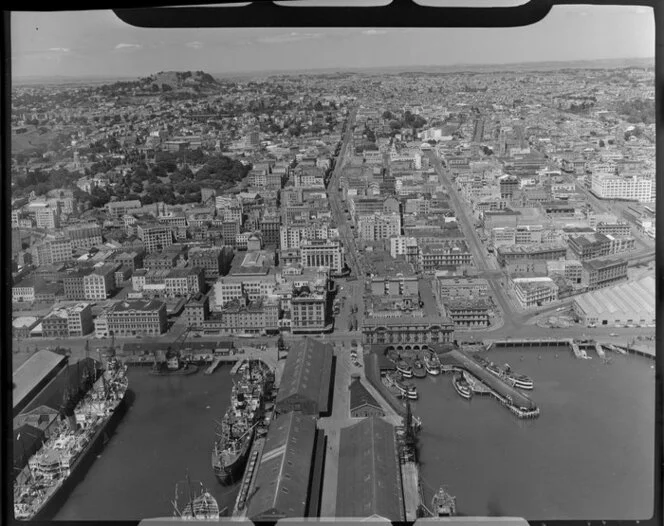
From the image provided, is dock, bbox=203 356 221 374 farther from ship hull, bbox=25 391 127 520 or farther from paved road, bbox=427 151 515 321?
paved road, bbox=427 151 515 321

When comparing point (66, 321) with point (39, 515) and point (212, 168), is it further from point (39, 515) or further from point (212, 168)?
point (39, 515)

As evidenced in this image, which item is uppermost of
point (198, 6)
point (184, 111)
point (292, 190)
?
point (198, 6)

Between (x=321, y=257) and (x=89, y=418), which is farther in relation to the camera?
(x=321, y=257)

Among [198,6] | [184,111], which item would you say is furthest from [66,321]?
[198,6]

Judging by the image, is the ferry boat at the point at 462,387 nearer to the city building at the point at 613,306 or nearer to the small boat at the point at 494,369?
the small boat at the point at 494,369

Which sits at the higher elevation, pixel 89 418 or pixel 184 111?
pixel 184 111

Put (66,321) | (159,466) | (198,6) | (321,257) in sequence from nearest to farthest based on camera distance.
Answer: (198,6)
(159,466)
(66,321)
(321,257)

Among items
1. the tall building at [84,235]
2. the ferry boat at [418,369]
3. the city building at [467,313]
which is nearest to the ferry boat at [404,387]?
the ferry boat at [418,369]

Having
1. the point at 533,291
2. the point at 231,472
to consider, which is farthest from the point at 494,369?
the point at 231,472
